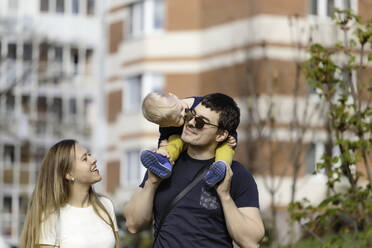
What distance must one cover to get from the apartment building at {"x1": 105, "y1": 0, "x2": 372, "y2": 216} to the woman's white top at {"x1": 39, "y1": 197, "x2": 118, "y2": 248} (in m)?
17.5

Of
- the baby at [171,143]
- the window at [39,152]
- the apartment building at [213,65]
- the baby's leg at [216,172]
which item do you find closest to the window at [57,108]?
the window at [39,152]

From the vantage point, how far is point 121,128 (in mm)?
37875

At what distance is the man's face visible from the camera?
6.30m

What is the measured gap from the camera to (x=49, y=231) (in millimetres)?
7816

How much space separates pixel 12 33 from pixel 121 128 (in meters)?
17.3

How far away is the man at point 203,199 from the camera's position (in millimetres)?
6176

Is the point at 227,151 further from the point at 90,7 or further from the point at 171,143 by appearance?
the point at 90,7

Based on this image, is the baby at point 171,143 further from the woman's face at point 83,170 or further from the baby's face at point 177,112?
the woman's face at point 83,170

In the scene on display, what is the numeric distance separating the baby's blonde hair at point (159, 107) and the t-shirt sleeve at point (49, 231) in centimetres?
186

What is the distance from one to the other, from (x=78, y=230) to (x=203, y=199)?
75.0 inches

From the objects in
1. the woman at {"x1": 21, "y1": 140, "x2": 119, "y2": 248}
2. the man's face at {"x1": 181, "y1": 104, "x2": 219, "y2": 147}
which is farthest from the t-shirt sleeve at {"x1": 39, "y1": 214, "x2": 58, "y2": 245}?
the man's face at {"x1": 181, "y1": 104, "x2": 219, "y2": 147}

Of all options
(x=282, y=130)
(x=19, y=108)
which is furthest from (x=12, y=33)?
(x=282, y=130)

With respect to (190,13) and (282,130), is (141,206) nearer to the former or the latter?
(282,130)

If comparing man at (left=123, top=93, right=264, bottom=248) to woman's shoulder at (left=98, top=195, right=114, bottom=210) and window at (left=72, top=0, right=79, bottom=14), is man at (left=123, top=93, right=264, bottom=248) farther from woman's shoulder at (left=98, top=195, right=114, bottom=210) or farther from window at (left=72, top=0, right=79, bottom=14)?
window at (left=72, top=0, right=79, bottom=14)
